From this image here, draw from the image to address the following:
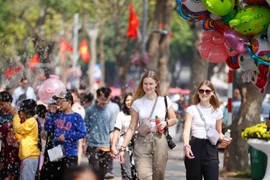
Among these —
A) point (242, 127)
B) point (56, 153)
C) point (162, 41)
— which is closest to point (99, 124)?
point (56, 153)

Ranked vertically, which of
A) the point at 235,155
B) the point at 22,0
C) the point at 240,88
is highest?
the point at 22,0

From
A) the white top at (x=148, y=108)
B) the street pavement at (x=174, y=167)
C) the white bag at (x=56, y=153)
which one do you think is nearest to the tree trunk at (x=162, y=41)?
the street pavement at (x=174, y=167)

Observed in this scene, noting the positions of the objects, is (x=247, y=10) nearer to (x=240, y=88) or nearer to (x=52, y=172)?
(x=52, y=172)

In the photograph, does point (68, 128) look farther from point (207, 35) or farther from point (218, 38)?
point (218, 38)

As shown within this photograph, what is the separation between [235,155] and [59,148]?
18.9 ft

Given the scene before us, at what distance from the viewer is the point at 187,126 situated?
34.4 ft

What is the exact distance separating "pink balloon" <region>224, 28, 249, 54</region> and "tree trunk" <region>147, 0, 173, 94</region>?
15841mm

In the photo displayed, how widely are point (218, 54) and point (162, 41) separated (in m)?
16.4

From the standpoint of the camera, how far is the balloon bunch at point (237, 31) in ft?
33.0

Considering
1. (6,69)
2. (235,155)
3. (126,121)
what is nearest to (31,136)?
(126,121)

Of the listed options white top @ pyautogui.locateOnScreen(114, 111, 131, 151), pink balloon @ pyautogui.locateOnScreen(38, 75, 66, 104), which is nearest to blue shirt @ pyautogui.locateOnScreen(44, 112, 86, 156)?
pink balloon @ pyautogui.locateOnScreen(38, 75, 66, 104)

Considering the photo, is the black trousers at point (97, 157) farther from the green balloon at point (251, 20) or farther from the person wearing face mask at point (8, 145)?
the green balloon at point (251, 20)

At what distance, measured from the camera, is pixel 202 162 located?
34.3 feet

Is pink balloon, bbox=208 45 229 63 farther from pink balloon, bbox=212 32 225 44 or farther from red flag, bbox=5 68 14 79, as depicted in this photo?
red flag, bbox=5 68 14 79
